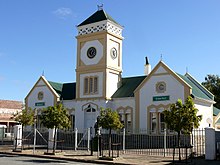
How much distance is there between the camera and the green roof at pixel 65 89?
140 ft

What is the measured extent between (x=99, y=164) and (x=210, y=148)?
7019mm

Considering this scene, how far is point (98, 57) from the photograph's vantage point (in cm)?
3953

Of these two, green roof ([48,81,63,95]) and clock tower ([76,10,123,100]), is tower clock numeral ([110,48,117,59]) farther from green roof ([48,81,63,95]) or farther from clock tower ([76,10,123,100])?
green roof ([48,81,63,95])

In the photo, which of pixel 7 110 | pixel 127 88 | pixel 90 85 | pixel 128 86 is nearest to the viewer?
pixel 127 88

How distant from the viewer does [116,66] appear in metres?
40.3

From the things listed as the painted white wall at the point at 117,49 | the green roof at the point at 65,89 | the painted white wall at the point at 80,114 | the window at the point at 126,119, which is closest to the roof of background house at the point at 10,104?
the green roof at the point at 65,89

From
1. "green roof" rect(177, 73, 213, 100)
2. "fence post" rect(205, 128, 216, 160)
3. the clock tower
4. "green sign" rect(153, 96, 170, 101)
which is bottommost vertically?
"fence post" rect(205, 128, 216, 160)

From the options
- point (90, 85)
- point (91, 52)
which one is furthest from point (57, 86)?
point (91, 52)

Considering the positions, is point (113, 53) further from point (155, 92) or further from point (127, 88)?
point (155, 92)

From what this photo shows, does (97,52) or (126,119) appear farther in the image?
(97,52)

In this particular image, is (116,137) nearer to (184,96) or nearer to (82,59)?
(184,96)

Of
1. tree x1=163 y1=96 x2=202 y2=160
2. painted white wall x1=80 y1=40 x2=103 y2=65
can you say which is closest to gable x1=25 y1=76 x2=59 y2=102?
painted white wall x1=80 y1=40 x2=103 y2=65

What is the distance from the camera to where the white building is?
1345 inches

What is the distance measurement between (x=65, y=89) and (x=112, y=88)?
324 inches
